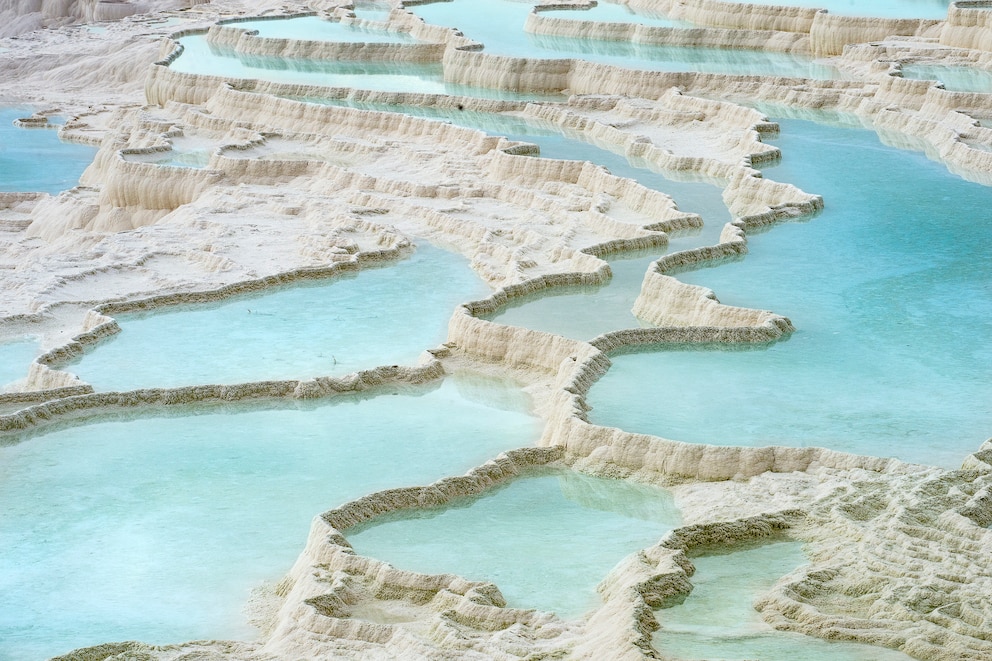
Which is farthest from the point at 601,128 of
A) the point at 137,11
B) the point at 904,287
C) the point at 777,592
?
the point at 137,11

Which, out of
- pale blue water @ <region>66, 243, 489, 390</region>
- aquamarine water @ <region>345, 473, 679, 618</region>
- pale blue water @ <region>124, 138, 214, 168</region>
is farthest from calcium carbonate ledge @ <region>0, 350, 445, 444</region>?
pale blue water @ <region>124, 138, 214, 168</region>

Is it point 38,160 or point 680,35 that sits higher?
point 680,35

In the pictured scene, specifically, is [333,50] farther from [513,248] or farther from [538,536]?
[538,536]

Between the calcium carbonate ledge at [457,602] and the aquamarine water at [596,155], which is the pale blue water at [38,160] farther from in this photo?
the calcium carbonate ledge at [457,602]

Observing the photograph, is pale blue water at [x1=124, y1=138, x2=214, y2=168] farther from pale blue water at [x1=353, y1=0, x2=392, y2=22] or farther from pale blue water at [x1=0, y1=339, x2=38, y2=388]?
pale blue water at [x1=353, y1=0, x2=392, y2=22]

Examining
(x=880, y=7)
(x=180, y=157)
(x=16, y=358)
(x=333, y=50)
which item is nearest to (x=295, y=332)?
(x=16, y=358)

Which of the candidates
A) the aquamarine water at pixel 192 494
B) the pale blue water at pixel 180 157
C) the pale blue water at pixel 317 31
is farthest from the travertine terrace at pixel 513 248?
the pale blue water at pixel 317 31
